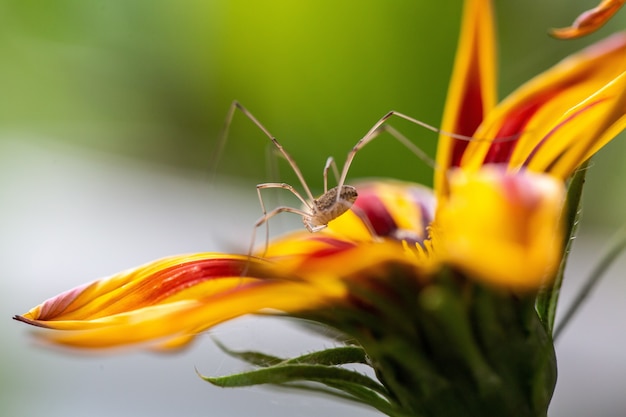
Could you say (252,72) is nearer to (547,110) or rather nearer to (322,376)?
(547,110)

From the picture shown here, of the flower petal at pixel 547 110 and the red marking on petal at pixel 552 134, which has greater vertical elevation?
the flower petal at pixel 547 110

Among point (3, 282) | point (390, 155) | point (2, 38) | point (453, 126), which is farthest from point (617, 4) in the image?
point (2, 38)

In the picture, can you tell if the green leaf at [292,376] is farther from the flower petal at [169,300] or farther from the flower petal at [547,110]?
the flower petal at [547,110]

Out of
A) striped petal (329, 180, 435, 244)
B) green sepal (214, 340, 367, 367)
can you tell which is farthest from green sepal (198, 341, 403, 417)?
striped petal (329, 180, 435, 244)

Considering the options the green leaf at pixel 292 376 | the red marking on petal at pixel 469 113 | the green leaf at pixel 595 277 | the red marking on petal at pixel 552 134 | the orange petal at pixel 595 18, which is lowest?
the green leaf at pixel 292 376

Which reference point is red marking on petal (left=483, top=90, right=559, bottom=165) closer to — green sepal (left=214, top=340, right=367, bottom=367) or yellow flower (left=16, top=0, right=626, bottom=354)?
yellow flower (left=16, top=0, right=626, bottom=354)

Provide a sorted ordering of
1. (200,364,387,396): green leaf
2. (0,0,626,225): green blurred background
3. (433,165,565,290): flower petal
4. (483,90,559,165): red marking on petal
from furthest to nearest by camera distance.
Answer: (0,0,626,225): green blurred background → (483,90,559,165): red marking on petal → (200,364,387,396): green leaf → (433,165,565,290): flower petal

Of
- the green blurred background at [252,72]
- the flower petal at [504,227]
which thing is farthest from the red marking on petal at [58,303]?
the green blurred background at [252,72]
